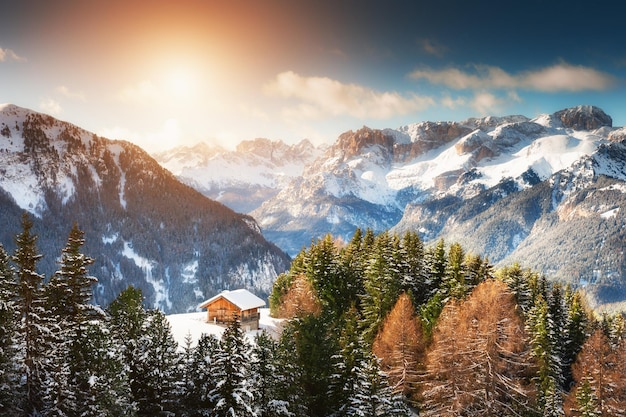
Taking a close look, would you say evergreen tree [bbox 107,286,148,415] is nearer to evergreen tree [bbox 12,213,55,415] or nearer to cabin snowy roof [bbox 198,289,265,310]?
evergreen tree [bbox 12,213,55,415]

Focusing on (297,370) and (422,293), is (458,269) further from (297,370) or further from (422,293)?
(297,370)

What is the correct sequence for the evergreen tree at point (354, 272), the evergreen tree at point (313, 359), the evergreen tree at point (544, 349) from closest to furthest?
1. the evergreen tree at point (313, 359)
2. the evergreen tree at point (544, 349)
3. the evergreen tree at point (354, 272)

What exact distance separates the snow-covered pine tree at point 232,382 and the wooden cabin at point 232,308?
32.4m

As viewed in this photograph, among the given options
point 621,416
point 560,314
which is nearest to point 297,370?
point 621,416

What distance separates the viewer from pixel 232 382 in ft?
93.3

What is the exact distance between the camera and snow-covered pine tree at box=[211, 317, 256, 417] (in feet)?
91.1

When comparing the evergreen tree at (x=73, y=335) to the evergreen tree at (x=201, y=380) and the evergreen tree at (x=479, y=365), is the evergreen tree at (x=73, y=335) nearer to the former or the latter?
the evergreen tree at (x=201, y=380)

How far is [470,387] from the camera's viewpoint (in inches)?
1629

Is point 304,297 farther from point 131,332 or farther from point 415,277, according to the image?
point 131,332

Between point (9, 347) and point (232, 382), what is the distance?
44.3 ft

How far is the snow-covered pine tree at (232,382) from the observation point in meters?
27.8

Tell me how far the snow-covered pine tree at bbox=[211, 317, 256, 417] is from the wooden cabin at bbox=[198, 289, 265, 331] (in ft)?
106

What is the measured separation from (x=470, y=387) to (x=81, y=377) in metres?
32.3

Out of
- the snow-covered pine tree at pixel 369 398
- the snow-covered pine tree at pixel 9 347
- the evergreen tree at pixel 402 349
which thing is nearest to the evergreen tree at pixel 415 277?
the evergreen tree at pixel 402 349
